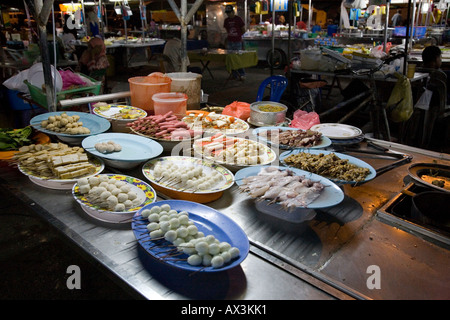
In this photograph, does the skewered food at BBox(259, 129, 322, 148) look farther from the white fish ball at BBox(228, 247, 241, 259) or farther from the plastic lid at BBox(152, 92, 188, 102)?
the white fish ball at BBox(228, 247, 241, 259)

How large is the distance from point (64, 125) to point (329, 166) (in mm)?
2081

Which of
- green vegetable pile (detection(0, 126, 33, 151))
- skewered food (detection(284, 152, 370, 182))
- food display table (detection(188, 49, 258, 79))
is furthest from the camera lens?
food display table (detection(188, 49, 258, 79))

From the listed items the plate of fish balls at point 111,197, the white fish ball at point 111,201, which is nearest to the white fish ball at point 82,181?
the plate of fish balls at point 111,197

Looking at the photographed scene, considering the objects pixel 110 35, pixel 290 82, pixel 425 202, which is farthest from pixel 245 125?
pixel 110 35

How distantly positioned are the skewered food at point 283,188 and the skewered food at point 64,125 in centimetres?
148

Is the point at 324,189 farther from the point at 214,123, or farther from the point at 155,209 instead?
the point at 214,123

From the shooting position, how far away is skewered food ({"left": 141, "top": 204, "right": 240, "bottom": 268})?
52.6 inches

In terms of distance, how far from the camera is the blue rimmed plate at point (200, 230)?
1.34 m

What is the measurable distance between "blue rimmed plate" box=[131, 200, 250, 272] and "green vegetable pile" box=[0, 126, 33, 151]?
1.55 metres

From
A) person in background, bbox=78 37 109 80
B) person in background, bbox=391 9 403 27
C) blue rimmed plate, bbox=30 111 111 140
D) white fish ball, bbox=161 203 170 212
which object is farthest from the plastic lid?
person in background, bbox=391 9 403 27

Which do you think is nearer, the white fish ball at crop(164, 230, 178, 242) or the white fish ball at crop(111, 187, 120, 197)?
the white fish ball at crop(164, 230, 178, 242)

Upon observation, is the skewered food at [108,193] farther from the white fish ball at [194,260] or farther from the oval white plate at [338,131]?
the oval white plate at [338,131]
